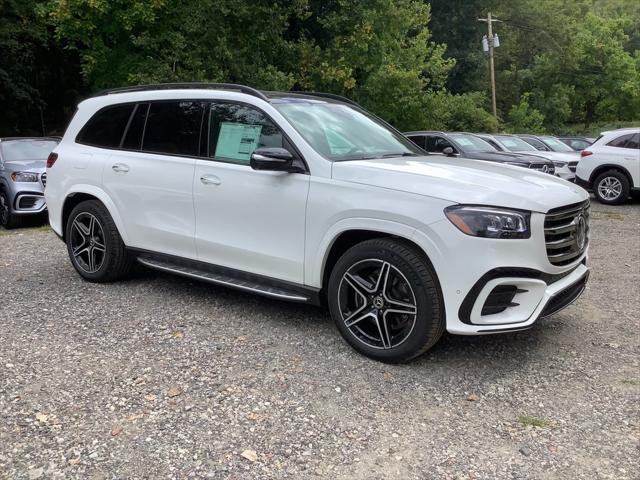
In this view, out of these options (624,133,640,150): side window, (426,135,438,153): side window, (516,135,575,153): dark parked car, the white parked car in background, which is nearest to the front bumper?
(426,135,438,153): side window

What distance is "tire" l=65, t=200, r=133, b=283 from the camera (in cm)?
557

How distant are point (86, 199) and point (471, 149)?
30.3ft

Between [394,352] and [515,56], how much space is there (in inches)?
1934

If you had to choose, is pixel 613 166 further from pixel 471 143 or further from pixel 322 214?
pixel 322 214

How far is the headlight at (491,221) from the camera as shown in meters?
3.53

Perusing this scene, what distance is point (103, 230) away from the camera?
5.59 meters

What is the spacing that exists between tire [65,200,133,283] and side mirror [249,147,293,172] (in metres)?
2.04

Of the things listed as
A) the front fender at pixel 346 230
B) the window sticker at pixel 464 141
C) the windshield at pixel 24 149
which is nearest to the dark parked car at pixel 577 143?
the window sticker at pixel 464 141

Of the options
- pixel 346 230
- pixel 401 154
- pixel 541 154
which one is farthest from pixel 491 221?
pixel 541 154

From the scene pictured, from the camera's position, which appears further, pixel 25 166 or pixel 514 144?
pixel 514 144

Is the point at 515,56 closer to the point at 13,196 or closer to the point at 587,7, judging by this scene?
the point at 587,7

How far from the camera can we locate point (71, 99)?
28594mm

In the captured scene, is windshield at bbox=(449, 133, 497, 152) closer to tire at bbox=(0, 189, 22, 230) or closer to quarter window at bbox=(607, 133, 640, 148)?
quarter window at bbox=(607, 133, 640, 148)

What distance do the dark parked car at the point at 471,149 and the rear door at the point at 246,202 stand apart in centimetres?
830
